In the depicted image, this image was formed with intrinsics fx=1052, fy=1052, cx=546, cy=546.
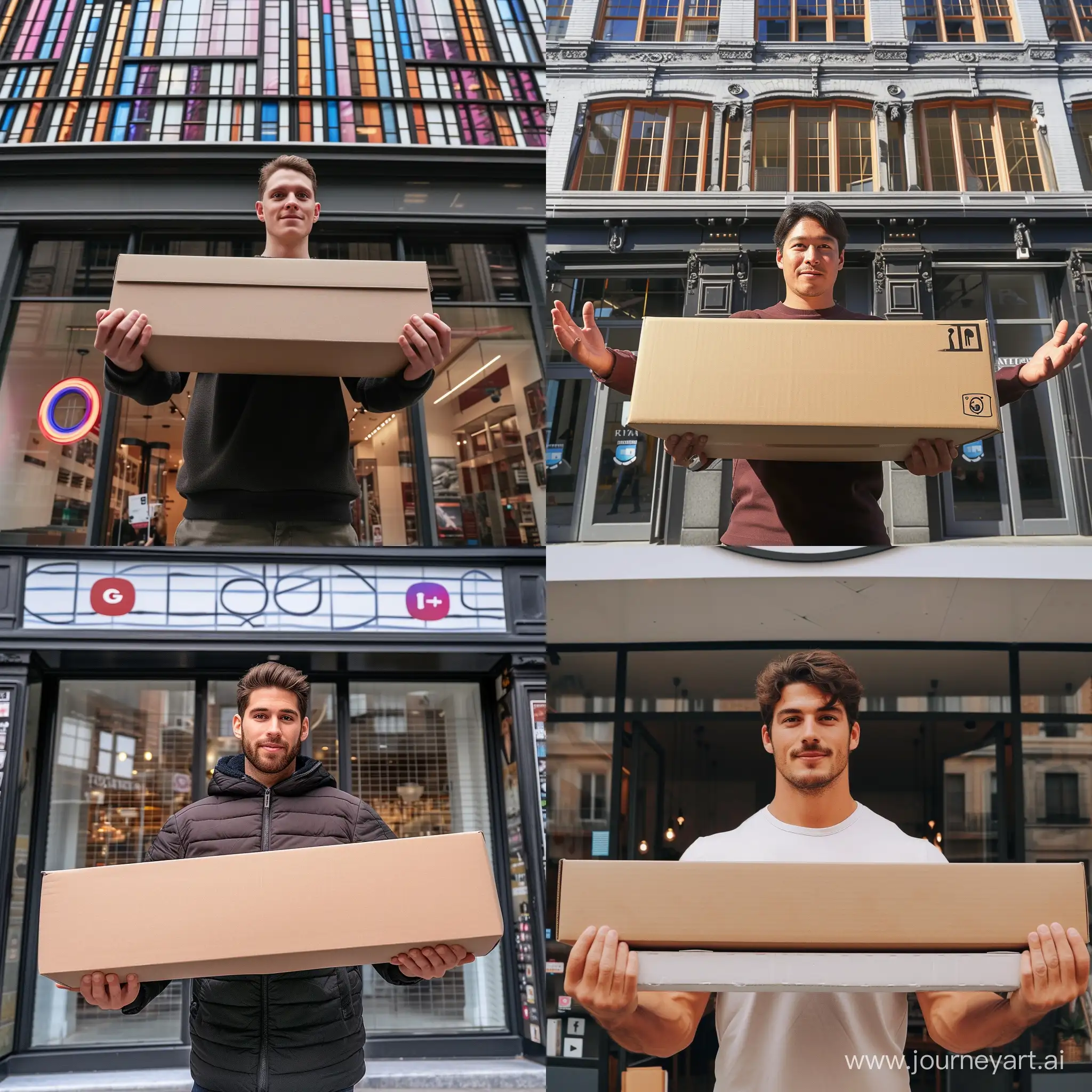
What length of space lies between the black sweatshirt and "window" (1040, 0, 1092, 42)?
3072 mm

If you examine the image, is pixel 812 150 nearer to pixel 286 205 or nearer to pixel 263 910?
pixel 286 205

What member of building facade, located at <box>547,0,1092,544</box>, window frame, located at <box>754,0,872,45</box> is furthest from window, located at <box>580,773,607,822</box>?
window frame, located at <box>754,0,872,45</box>

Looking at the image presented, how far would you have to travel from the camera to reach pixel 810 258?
2.90 metres

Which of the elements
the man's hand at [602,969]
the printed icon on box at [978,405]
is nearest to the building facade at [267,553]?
the man's hand at [602,969]

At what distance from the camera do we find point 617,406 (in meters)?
3.69

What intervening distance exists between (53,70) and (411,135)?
2.34m

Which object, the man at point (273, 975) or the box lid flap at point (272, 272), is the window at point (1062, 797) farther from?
the box lid flap at point (272, 272)

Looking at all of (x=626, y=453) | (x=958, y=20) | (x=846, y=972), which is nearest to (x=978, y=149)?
(x=958, y=20)

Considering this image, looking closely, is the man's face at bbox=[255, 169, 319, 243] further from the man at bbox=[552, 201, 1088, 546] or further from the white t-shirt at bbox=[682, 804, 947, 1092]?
the white t-shirt at bbox=[682, 804, 947, 1092]

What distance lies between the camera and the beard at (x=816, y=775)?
2924 mm

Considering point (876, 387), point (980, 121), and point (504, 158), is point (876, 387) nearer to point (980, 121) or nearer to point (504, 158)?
point (980, 121)

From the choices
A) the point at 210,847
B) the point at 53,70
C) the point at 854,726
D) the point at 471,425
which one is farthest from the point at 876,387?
the point at 53,70

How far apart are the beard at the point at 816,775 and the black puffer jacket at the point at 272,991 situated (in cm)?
112

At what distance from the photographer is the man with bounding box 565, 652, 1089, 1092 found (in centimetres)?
237
